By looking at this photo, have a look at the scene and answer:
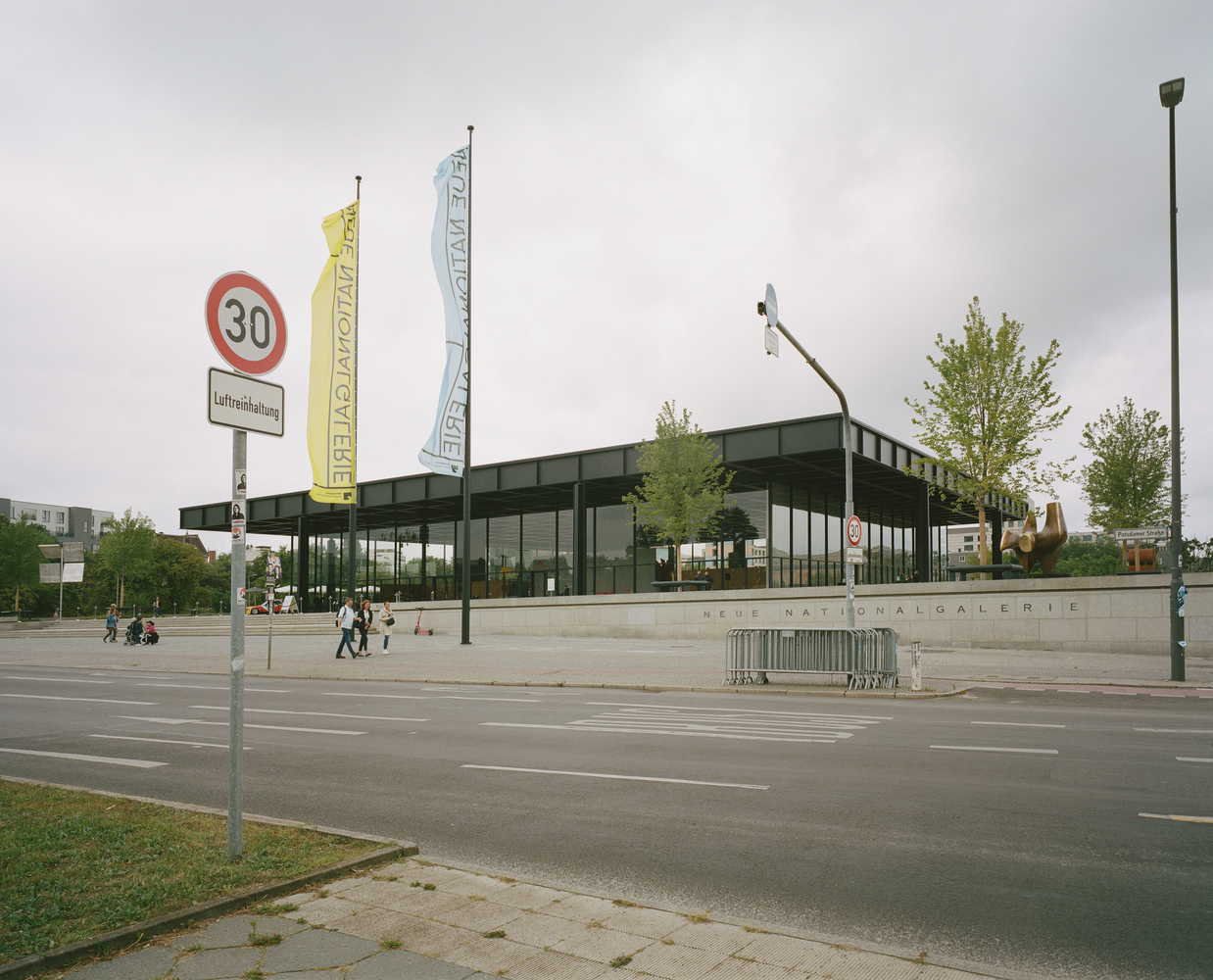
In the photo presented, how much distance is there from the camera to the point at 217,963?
12.6ft

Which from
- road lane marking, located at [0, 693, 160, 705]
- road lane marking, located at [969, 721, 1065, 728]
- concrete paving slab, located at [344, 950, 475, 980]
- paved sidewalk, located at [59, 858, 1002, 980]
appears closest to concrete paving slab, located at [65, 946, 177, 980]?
paved sidewalk, located at [59, 858, 1002, 980]

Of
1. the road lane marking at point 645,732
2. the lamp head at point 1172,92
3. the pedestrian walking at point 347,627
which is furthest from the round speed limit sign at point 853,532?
the pedestrian walking at point 347,627

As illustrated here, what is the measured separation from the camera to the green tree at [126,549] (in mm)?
64312

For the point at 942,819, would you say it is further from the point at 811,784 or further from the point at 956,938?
the point at 956,938

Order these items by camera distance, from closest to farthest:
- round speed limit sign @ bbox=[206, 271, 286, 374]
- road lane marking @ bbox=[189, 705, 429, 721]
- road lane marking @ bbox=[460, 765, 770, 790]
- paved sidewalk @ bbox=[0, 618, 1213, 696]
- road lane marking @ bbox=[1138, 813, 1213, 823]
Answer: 1. round speed limit sign @ bbox=[206, 271, 286, 374]
2. road lane marking @ bbox=[1138, 813, 1213, 823]
3. road lane marking @ bbox=[460, 765, 770, 790]
4. road lane marking @ bbox=[189, 705, 429, 721]
5. paved sidewalk @ bbox=[0, 618, 1213, 696]

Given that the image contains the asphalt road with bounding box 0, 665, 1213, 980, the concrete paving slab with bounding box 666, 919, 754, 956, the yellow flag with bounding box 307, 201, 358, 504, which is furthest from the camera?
the yellow flag with bounding box 307, 201, 358, 504

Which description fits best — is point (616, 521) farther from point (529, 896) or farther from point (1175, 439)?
point (529, 896)

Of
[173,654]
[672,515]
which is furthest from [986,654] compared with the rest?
[173,654]

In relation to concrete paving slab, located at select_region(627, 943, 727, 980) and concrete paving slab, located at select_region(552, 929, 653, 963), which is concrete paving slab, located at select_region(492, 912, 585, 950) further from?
concrete paving slab, located at select_region(627, 943, 727, 980)

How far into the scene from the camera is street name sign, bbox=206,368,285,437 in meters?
5.17

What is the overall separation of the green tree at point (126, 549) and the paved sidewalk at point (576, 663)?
31.6 meters

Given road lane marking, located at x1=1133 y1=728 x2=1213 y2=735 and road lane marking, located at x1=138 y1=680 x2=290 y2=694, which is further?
road lane marking, located at x1=138 y1=680 x2=290 y2=694

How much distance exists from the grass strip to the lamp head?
21317mm

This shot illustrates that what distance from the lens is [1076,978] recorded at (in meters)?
3.88
